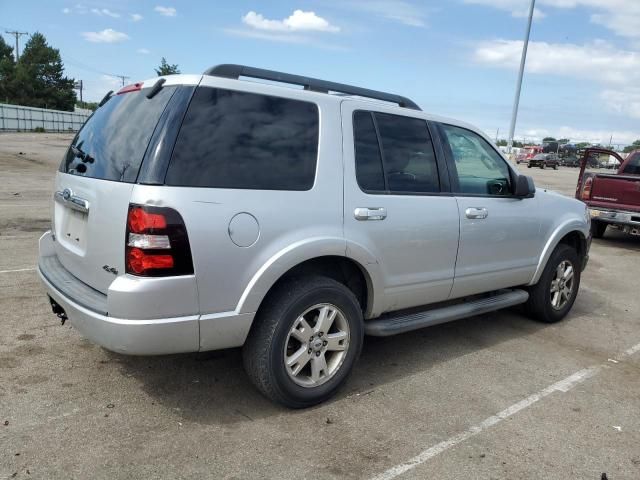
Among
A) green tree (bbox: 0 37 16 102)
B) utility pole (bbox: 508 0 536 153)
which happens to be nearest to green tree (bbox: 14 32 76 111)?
green tree (bbox: 0 37 16 102)

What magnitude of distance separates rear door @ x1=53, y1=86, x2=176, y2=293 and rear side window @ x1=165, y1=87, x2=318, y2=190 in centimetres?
22

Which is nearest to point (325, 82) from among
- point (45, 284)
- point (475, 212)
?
point (475, 212)

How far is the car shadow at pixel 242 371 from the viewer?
3412 millimetres

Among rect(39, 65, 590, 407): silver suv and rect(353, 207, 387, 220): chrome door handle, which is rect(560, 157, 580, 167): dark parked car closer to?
rect(39, 65, 590, 407): silver suv

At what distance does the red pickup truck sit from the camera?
9.71 metres

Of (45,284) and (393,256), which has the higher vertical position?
(393,256)

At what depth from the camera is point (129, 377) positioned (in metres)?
3.72

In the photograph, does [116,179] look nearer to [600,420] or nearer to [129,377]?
[129,377]

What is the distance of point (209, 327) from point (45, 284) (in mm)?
1296

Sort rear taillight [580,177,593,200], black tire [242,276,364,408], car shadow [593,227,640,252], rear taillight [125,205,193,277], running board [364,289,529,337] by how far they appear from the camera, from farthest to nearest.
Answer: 1. car shadow [593,227,640,252]
2. rear taillight [580,177,593,200]
3. running board [364,289,529,337]
4. black tire [242,276,364,408]
5. rear taillight [125,205,193,277]

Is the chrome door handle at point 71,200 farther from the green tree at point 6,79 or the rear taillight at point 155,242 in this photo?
the green tree at point 6,79

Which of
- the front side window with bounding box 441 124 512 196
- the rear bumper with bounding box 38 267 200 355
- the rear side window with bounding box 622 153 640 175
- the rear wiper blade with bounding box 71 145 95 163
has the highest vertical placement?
the rear side window with bounding box 622 153 640 175

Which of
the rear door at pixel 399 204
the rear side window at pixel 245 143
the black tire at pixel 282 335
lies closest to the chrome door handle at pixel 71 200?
the rear side window at pixel 245 143

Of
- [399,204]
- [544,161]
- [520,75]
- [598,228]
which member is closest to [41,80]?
[544,161]
